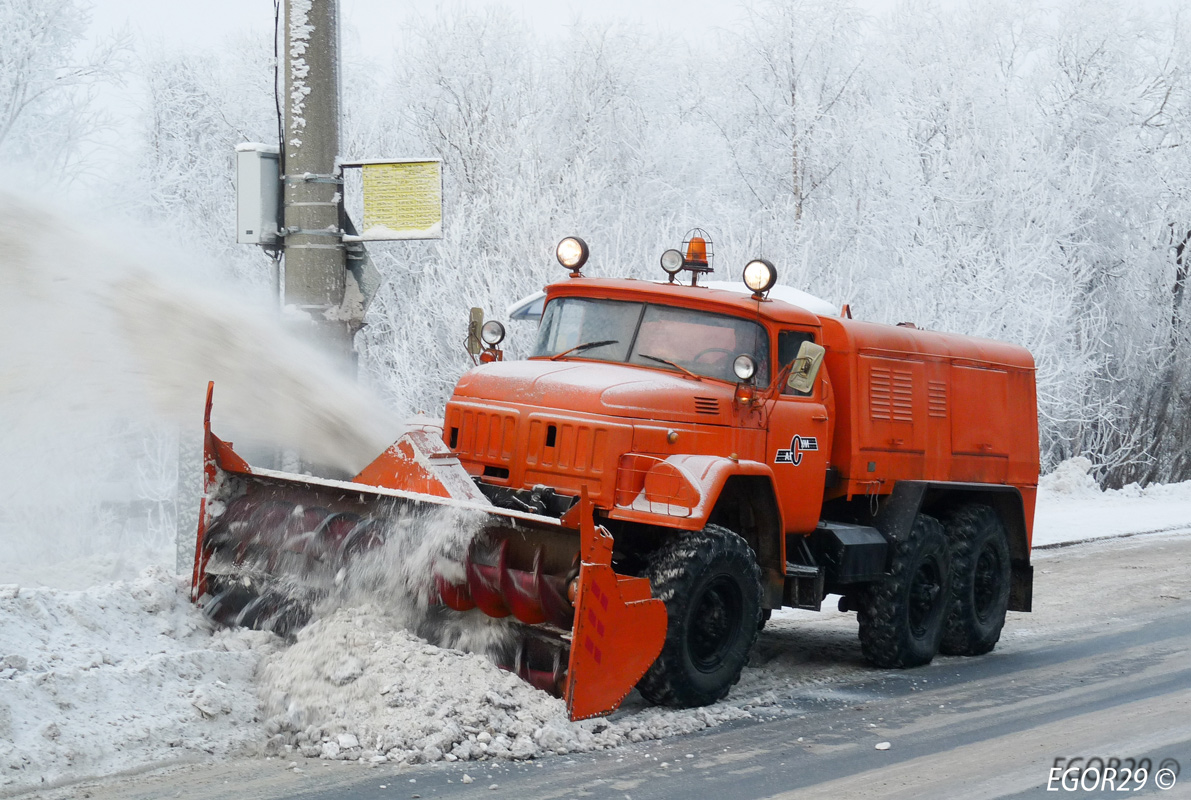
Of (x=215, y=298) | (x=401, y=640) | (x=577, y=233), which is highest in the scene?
(x=577, y=233)

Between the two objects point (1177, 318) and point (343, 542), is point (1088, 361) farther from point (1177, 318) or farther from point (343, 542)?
point (343, 542)

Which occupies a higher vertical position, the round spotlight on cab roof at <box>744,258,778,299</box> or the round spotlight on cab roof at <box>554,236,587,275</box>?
the round spotlight on cab roof at <box>554,236,587,275</box>

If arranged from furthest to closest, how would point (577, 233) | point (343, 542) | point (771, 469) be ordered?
point (577, 233) < point (771, 469) < point (343, 542)

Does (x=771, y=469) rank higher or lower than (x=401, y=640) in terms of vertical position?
higher

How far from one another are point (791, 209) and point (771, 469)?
19139 mm

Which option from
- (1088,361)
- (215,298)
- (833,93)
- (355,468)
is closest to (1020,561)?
(355,468)

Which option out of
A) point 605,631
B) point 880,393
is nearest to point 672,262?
point 880,393

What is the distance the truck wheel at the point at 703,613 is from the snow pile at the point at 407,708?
312 millimetres

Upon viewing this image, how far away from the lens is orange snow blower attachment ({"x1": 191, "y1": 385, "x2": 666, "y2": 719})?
633 centimetres

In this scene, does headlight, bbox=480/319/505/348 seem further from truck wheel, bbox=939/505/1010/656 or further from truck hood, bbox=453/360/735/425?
truck wheel, bbox=939/505/1010/656

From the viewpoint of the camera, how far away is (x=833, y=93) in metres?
26.9

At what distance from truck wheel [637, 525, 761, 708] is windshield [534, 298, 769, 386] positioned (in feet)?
4.10

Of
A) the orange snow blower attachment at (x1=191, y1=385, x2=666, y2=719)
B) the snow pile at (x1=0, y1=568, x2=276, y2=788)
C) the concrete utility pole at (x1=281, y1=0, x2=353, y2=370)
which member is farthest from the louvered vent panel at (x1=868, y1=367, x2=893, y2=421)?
the snow pile at (x1=0, y1=568, x2=276, y2=788)

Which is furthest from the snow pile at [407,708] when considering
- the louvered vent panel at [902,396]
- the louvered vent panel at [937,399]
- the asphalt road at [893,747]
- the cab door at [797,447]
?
the louvered vent panel at [937,399]
